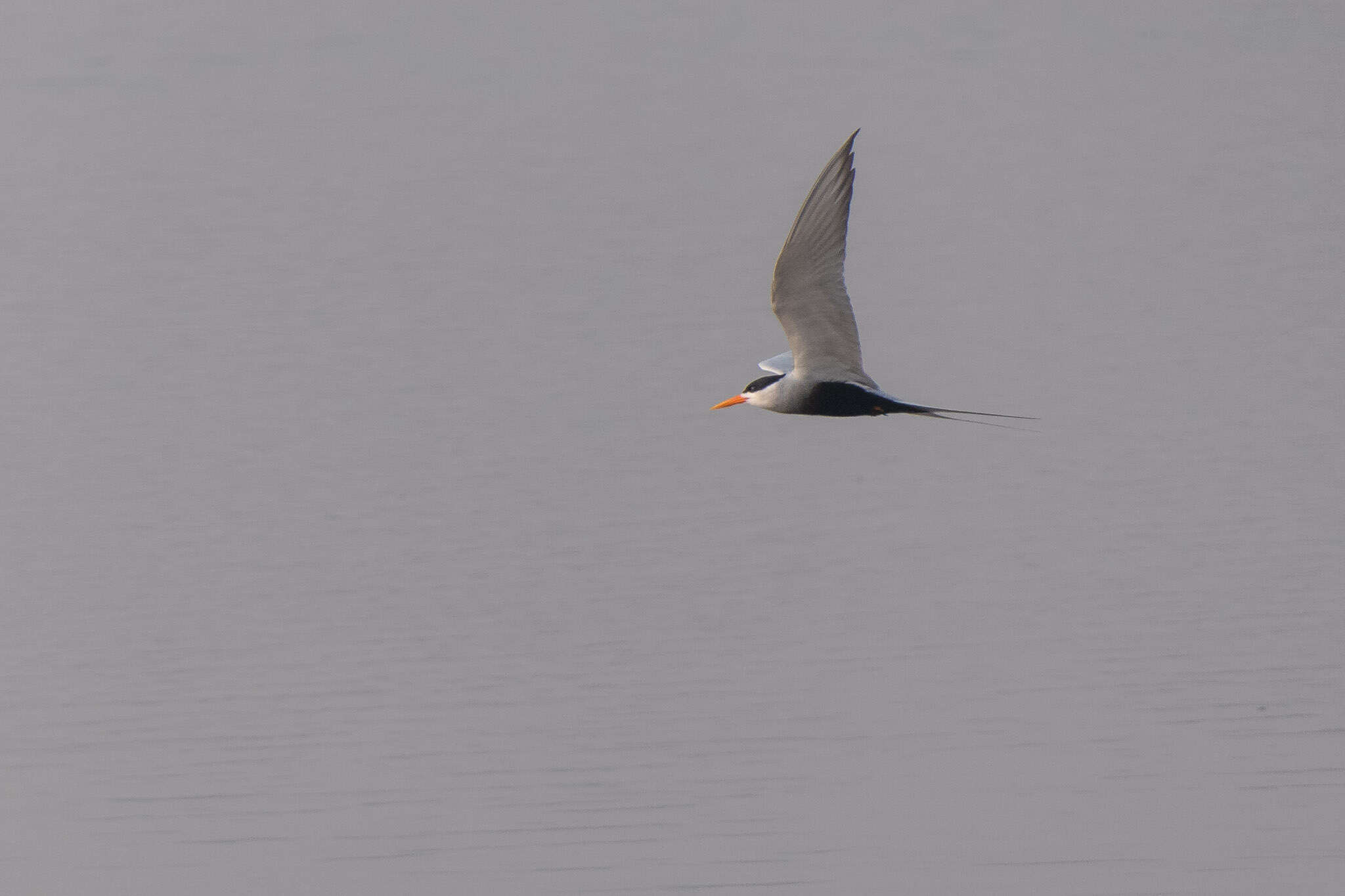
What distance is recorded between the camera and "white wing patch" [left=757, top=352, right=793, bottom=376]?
9266 millimetres

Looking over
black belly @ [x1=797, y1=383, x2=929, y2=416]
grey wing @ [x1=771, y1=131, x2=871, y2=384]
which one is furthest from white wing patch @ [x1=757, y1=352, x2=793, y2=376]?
black belly @ [x1=797, y1=383, x2=929, y2=416]

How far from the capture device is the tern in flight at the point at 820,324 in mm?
8398

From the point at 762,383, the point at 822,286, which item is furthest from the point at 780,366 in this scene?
the point at 822,286

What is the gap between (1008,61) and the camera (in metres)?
33.6

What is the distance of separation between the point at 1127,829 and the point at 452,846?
3199mm

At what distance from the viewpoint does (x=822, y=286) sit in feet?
28.5

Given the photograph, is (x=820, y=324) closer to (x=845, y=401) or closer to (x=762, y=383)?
(x=845, y=401)

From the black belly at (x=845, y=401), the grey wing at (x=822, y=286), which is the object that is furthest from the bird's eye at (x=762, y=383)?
the black belly at (x=845, y=401)

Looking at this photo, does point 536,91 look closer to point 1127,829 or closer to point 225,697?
point 225,697

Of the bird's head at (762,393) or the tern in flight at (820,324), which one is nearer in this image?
the tern in flight at (820,324)

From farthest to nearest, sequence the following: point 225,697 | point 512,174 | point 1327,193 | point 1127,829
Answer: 1. point 512,174
2. point 1327,193
3. point 225,697
4. point 1127,829

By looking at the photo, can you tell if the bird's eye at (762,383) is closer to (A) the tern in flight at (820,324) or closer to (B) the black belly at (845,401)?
(A) the tern in flight at (820,324)

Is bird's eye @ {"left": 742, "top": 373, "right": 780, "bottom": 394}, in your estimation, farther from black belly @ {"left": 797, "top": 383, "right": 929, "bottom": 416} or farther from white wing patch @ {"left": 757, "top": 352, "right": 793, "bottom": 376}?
black belly @ {"left": 797, "top": 383, "right": 929, "bottom": 416}

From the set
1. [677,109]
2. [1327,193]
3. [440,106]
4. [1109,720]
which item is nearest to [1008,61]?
[677,109]
